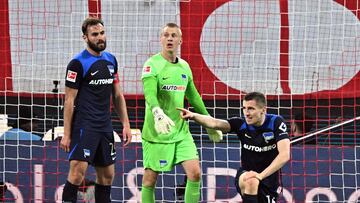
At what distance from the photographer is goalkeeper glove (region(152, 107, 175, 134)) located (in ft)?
25.9

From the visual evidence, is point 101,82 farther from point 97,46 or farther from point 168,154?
point 168,154

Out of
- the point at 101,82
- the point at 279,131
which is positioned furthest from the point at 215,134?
the point at 101,82

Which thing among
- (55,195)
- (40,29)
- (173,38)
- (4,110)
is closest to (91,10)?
(40,29)

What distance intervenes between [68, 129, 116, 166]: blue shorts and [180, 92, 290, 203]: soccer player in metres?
0.92

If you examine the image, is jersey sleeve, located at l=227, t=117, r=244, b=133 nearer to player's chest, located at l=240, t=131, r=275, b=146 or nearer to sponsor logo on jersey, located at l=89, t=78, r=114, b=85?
player's chest, located at l=240, t=131, r=275, b=146

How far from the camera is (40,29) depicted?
11672 millimetres

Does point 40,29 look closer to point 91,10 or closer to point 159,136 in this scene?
point 91,10

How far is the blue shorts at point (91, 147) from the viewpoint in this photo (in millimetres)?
8055

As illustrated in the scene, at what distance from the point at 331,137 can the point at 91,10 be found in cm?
356

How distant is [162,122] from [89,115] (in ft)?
2.34

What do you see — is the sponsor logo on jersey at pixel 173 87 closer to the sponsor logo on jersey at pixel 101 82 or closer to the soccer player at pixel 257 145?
the sponsor logo on jersey at pixel 101 82

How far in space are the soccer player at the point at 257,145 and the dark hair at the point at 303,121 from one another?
3.45 meters

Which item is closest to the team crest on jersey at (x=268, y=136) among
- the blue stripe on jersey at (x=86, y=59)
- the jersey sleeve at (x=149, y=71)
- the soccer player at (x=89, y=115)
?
the jersey sleeve at (x=149, y=71)

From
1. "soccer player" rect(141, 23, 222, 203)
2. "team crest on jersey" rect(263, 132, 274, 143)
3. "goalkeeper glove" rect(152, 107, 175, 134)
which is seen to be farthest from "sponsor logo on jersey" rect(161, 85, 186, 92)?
"team crest on jersey" rect(263, 132, 274, 143)
